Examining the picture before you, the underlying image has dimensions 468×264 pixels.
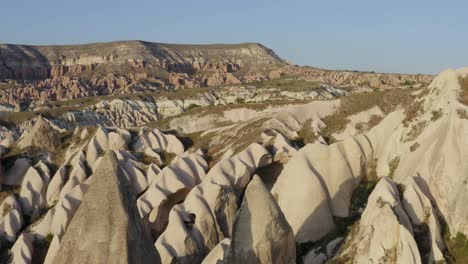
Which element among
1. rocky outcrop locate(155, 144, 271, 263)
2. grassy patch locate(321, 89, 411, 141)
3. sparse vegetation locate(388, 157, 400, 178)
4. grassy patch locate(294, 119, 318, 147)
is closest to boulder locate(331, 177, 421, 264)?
sparse vegetation locate(388, 157, 400, 178)

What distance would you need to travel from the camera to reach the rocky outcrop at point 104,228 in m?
13.3

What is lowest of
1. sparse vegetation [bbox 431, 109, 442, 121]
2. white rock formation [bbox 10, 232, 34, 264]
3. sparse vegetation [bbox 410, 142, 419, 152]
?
white rock formation [bbox 10, 232, 34, 264]

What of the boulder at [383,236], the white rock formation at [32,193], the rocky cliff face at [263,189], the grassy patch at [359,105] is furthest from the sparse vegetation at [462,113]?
the white rock formation at [32,193]

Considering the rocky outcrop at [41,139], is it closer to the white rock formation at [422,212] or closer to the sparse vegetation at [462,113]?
the white rock formation at [422,212]

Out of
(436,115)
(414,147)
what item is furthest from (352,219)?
(436,115)

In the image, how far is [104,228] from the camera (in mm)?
13359

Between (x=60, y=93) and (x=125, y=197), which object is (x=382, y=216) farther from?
(x=60, y=93)

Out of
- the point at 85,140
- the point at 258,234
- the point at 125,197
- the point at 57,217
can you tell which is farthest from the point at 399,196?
the point at 85,140

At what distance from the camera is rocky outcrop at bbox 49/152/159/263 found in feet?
43.7

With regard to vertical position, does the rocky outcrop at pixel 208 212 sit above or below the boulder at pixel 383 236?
below

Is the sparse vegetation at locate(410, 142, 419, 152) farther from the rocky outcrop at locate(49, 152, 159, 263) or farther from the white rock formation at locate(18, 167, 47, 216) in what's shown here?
the white rock formation at locate(18, 167, 47, 216)

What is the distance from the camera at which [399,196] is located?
20.0 meters

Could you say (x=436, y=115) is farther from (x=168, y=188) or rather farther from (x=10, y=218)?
(x=10, y=218)

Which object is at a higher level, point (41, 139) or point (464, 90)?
point (464, 90)
